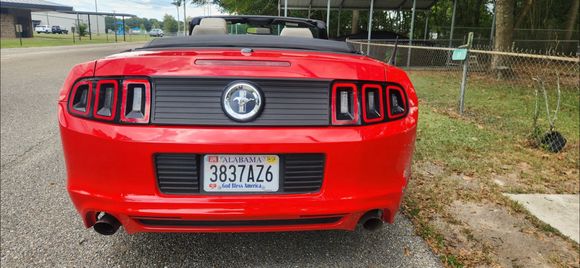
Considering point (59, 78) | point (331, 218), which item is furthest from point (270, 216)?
point (59, 78)

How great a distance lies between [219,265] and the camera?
2377mm

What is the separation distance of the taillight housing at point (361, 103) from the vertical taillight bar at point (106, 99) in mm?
1009

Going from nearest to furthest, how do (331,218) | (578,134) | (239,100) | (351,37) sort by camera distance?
(239,100) < (331,218) < (578,134) < (351,37)

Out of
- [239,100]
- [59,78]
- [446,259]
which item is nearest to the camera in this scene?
[239,100]

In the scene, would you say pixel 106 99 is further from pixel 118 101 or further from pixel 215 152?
pixel 215 152

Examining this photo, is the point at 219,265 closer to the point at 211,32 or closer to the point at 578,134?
the point at 211,32

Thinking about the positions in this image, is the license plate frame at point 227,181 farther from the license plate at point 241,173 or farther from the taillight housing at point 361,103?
the taillight housing at point 361,103

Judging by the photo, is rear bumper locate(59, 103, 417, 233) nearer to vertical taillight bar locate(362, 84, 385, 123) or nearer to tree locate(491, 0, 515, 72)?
vertical taillight bar locate(362, 84, 385, 123)

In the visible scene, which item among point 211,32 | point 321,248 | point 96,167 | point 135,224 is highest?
point 211,32

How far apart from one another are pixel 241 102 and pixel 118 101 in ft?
1.85

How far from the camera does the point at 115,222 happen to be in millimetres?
2035

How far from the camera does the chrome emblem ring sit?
187 centimetres

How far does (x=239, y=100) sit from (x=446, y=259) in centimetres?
159

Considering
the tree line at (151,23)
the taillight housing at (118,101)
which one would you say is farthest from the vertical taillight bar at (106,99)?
the tree line at (151,23)
